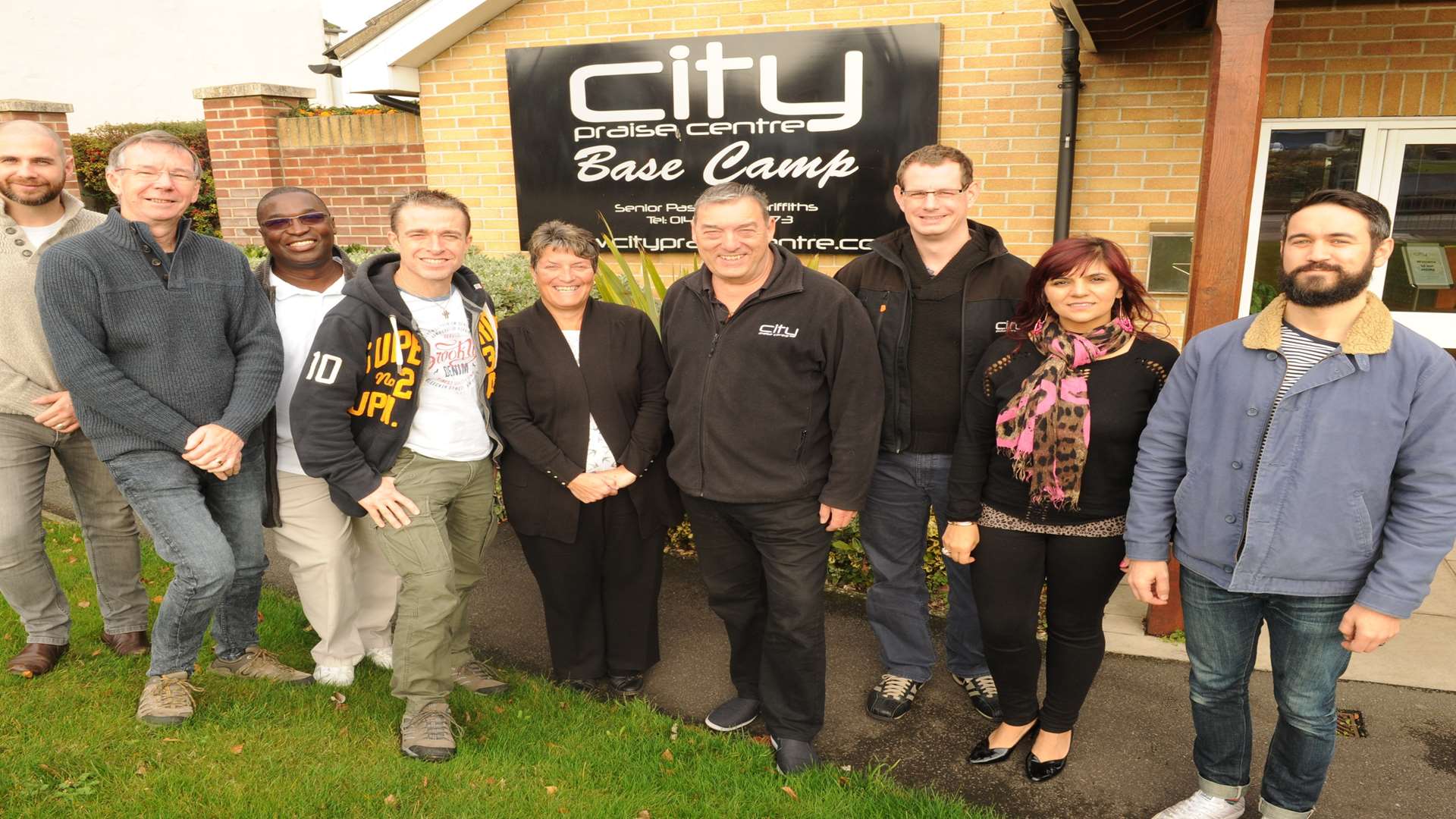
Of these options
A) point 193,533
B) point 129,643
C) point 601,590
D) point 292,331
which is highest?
point 292,331

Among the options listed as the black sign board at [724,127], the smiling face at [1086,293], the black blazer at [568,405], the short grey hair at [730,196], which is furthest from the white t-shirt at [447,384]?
the black sign board at [724,127]

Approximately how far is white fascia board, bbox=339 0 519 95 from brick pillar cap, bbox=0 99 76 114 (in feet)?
11.7

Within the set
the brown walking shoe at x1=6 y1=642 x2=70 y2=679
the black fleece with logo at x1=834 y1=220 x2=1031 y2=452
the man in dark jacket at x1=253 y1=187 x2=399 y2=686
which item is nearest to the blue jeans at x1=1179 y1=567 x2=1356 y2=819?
the black fleece with logo at x1=834 y1=220 x2=1031 y2=452

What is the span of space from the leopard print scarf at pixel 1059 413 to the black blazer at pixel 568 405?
125cm

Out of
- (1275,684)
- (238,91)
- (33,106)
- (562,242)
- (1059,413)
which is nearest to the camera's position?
(1275,684)

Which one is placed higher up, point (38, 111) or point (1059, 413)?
point (38, 111)

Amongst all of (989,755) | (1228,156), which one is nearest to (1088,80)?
(1228,156)

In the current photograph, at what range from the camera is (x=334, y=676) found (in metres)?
3.60

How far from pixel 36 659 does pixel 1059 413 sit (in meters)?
3.83

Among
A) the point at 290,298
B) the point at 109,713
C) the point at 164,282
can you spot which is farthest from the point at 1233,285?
the point at 109,713

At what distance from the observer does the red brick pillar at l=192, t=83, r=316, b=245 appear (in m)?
7.79

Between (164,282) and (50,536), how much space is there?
124 inches

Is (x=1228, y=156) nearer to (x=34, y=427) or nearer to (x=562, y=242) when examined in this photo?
(x=562, y=242)

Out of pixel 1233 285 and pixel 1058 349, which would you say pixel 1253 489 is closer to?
pixel 1058 349
